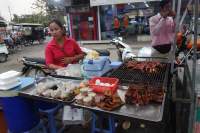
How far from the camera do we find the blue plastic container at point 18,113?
2279 millimetres

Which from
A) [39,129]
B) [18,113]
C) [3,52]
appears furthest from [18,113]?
[3,52]

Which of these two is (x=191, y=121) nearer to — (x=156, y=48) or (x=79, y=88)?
(x=79, y=88)

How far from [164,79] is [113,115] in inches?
31.2

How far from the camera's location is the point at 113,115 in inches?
64.7

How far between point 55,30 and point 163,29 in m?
1.82

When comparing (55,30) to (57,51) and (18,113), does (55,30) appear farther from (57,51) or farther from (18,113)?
(18,113)

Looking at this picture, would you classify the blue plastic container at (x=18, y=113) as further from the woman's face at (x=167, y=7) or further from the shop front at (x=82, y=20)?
the shop front at (x=82, y=20)

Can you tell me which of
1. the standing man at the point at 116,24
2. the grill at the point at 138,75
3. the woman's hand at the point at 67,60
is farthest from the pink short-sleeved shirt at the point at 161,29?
the standing man at the point at 116,24

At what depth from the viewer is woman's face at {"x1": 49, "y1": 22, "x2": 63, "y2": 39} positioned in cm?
294

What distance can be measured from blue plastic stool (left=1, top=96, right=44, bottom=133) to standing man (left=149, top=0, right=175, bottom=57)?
2.34 m

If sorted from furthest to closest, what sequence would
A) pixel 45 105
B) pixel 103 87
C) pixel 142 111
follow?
1. pixel 45 105
2. pixel 103 87
3. pixel 142 111

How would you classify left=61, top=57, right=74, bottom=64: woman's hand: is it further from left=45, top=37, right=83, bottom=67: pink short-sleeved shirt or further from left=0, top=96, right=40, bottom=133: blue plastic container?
left=0, top=96, right=40, bottom=133: blue plastic container

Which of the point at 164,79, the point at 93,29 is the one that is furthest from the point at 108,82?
the point at 93,29

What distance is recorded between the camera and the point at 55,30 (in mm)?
2969
